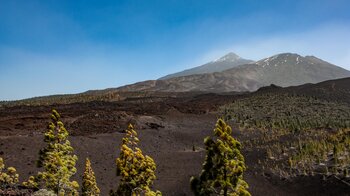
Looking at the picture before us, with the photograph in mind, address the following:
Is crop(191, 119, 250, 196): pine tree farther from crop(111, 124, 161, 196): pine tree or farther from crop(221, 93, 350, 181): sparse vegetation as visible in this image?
crop(221, 93, 350, 181): sparse vegetation

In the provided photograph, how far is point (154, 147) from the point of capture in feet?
98.9

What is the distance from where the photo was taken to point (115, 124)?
35.5 meters

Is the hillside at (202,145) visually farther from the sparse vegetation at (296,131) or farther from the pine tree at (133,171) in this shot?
the pine tree at (133,171)

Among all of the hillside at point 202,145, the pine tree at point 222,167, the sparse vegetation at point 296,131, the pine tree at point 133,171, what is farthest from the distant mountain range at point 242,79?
the pine tree at point 133,171

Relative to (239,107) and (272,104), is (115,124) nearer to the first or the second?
(239,107)

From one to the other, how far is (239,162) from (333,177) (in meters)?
11.8

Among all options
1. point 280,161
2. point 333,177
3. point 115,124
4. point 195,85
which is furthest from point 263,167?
point 195,85

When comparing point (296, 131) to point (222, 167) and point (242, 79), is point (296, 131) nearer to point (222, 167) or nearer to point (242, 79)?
point (222, 167)

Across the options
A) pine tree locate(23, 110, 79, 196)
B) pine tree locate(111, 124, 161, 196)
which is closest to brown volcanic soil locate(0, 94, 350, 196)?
pine tree locate(23, 110, 79, 196)

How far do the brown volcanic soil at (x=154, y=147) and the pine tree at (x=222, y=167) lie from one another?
10536mm

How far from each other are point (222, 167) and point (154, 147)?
21739 millimetres

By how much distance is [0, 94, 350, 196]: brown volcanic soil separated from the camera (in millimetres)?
19284

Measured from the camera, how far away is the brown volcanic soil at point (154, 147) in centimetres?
1928

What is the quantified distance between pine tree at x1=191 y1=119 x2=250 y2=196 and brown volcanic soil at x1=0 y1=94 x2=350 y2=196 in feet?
34.6
